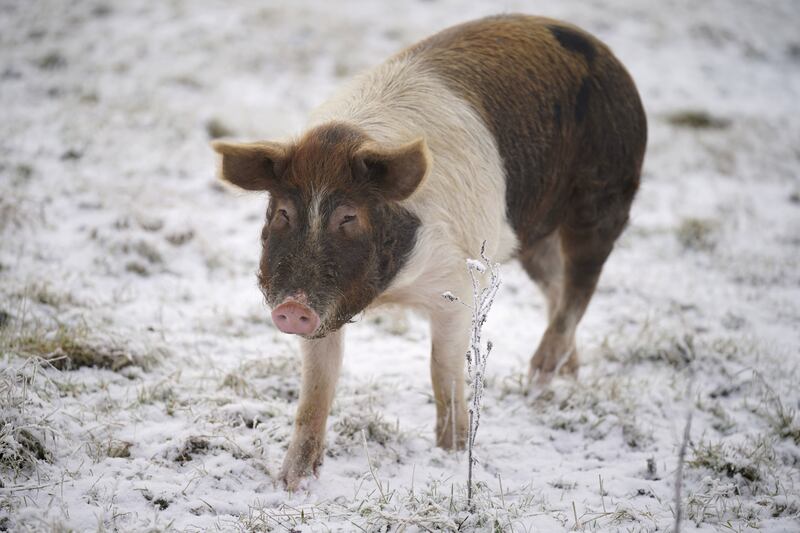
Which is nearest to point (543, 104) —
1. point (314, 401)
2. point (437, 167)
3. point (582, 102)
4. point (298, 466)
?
point (582, 102)

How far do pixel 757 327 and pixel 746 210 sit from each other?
2.97 metres

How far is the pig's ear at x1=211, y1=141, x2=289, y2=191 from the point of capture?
288cm

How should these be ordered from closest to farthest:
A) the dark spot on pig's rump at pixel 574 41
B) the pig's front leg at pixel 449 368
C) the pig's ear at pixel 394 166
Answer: the pig's ear at pixel 394 166 < the pig's front leg at pixel 449 368 < the dark spot on pig's rump at pixel 574 41

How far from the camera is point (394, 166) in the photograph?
110 inches

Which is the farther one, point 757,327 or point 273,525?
point 757,327

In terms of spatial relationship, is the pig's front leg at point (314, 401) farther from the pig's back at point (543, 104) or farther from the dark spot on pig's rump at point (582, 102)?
the dark spot on pig's rump at point (582, 102)

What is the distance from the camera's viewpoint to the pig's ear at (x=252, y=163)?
9.46ft

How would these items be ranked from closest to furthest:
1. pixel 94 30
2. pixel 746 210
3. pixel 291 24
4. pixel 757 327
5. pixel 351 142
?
pixel 351 142, pixel 757 327, pixel 746 210, pixel 94 30, pixel 291 24

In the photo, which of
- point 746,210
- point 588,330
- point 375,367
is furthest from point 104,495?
point 746,210

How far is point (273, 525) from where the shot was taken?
8.64ft

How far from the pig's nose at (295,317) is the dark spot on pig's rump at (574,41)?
2.47 m

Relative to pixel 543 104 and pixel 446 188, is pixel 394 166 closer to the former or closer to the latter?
pixel 446 188

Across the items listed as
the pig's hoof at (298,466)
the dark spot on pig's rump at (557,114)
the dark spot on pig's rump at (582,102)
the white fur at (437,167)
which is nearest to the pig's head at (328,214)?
the white fur at (437,167)

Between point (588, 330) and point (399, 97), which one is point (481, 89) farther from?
point (588, 330)
